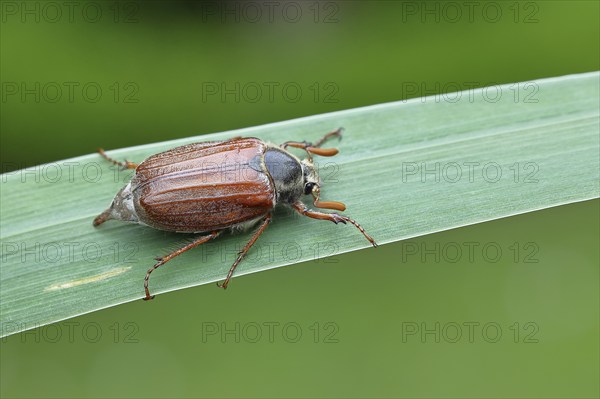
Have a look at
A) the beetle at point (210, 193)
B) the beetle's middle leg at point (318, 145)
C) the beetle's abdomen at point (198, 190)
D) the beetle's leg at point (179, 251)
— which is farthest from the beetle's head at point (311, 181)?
the beetle's leg at point (179, 251)

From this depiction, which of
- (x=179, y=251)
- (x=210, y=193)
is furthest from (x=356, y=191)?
(x=179, y=251)

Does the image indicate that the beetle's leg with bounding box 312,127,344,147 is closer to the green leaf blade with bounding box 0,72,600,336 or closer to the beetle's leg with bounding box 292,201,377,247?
the green leaf blade with bounding box 0,72,600,336

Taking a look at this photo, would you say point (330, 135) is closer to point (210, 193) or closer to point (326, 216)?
point (326, 216)

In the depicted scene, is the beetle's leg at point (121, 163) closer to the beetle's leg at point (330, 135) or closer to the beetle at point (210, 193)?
the beetle at point (210, 193)

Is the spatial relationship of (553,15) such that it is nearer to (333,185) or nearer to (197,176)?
(333,185)

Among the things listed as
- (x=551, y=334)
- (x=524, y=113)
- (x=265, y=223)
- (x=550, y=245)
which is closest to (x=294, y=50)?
(x=265, y=223)

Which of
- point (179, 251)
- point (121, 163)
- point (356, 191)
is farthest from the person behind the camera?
point (121, 163)
